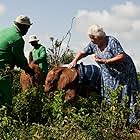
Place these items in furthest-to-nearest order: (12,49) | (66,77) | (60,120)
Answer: (66,77), (12,49), (60,120)

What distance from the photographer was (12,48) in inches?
265

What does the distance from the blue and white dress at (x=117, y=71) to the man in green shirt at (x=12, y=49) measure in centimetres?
156

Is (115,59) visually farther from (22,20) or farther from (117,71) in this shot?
(22,20)

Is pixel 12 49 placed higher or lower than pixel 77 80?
higher

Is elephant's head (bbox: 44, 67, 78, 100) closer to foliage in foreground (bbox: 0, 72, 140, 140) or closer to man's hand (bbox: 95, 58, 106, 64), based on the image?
man's hand (bbox: 95, 58, 106, 64)

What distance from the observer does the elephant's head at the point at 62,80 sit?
8.73 meters

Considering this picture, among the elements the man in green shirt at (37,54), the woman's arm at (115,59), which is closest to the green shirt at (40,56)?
the man in green shirt at (37,54)

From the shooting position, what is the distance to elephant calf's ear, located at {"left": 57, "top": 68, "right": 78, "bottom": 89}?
8.73m

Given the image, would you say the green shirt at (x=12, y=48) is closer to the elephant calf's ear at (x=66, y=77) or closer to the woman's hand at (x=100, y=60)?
the woman's hand at (x=100, y=60)

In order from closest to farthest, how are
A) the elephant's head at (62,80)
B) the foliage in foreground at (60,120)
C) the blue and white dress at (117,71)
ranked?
the foliage in foreground at (60,120), the blue and white dress at (117,71), the elephant's head at (62,80)

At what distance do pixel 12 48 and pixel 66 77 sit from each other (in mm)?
2187

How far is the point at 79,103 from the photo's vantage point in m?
6.85

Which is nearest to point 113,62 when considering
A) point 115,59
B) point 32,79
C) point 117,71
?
point 115,59

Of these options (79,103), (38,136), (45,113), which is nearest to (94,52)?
(79,103)
